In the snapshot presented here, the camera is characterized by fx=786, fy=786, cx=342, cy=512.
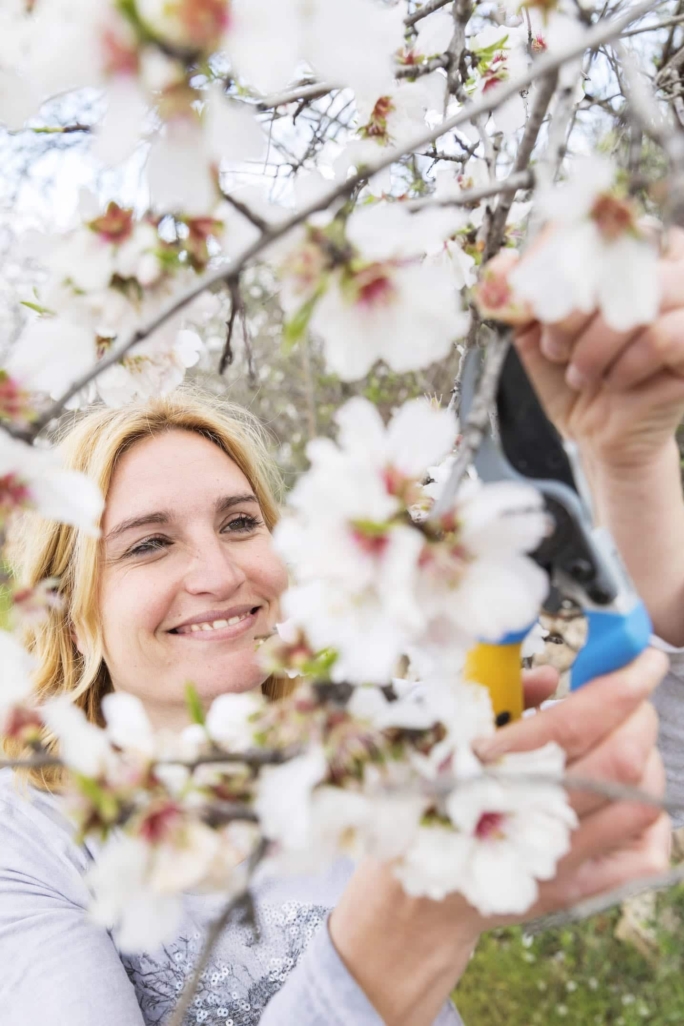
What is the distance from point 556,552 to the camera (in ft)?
2.09

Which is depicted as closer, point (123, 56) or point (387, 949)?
point (123, 56)

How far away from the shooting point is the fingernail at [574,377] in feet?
2.01

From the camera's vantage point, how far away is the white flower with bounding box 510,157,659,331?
1.48 ft

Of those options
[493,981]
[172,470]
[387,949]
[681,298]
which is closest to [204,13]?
[681,298]

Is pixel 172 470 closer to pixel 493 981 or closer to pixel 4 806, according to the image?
pixel 4 806

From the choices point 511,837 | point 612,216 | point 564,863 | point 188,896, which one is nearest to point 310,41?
point 612,216

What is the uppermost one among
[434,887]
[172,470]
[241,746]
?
[172,470]

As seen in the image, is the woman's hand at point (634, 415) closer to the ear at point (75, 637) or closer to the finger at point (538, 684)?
the finger at point (538, 684)

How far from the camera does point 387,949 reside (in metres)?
0.79

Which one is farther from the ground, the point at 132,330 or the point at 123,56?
the point at 123,56

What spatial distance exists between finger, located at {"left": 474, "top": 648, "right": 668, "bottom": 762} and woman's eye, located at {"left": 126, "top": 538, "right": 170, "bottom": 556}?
0.96 m

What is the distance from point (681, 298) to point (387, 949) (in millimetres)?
670

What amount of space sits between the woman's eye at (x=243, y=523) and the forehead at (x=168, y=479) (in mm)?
55

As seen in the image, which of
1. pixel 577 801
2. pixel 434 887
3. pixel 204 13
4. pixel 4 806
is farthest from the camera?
pixel 4 806
